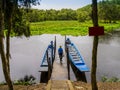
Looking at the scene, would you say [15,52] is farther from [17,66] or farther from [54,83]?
[54,83]

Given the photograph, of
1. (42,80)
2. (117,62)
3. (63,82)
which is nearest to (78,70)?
(42,80)

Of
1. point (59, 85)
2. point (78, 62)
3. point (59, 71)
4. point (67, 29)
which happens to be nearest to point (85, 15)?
point (67, 29)

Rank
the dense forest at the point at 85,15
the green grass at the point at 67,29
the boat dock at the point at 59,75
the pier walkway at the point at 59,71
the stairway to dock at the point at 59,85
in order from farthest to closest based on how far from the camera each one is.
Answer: the dense forest at the point at 85,15
the green grass at the point at 67,29
the pier walkway at the point at 59,71
the boat dock at the point at 59,75
the stairway to dock at the point at 59,85

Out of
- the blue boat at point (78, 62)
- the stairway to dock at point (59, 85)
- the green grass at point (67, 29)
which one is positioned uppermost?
the stairway to dock at point (59, 85)

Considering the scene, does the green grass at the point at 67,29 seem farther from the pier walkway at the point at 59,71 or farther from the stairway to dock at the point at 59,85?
the stairway to dock at the point at 59,85

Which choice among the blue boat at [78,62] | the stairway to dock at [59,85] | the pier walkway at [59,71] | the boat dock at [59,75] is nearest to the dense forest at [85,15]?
the blue boat at [78,62]

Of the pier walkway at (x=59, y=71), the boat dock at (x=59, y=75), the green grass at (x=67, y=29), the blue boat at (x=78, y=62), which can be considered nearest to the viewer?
the boat dock at (x=59, y=75)

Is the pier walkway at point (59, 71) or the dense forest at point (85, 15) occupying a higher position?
the dense forest at point (85, 15)

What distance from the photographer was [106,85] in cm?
1528

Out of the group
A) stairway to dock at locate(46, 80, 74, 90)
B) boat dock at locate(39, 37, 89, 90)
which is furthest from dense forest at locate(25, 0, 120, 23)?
stairway to dock at locate(46, 80, 74, 90)

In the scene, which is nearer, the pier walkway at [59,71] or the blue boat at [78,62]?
the pier walkway at [59,71]

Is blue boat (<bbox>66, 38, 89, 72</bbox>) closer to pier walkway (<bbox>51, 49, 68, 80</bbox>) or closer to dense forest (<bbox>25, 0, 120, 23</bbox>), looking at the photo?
pier walkway (<bbox>51, 49, 68, 80</bbox>)

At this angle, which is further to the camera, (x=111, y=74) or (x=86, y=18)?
(x=86, y=18)

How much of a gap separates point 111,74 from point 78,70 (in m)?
6.66
